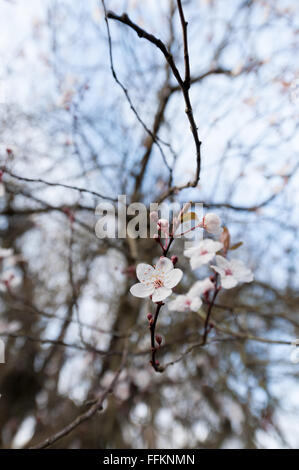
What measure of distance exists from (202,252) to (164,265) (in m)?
0.24

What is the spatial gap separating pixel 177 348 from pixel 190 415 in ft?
3.78

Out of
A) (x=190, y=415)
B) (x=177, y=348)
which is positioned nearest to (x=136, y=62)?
(x=177, y=348)

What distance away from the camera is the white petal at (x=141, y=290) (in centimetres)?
92

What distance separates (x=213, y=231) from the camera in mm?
1039

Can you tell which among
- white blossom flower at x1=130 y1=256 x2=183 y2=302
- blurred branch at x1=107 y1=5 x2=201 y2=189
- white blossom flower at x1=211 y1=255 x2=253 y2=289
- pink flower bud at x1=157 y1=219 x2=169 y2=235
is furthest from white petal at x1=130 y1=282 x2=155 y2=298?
blurred branch at x1=107 y1=5 x2=201 y2=189

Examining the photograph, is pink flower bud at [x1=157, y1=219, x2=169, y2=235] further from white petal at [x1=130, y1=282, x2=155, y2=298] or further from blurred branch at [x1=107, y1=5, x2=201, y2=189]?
blurred branch at [x1=107, y1=5, x2=201, y2=189]

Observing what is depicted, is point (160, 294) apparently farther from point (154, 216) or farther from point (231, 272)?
point (231, 272)

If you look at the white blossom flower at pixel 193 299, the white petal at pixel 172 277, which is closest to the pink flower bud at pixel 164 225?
the white petal at pixel 172 277

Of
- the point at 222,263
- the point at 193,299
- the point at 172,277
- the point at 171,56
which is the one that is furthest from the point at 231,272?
the point at 171,56

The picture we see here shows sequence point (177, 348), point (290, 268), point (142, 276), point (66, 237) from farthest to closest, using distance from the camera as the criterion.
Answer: point (66, 237) < point (290, 268) < point (177, 348) < point (142, 276)

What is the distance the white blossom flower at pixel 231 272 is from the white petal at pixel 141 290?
0.27 meters

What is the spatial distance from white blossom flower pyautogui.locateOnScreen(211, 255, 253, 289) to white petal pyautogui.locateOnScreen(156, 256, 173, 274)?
23cm

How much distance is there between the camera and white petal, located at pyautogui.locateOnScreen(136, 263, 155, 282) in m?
0.97
